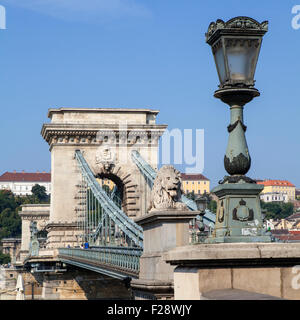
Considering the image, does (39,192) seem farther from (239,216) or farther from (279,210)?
(239,216)

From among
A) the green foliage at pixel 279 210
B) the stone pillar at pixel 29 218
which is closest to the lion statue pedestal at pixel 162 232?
the stone pillar at pixel 29 218

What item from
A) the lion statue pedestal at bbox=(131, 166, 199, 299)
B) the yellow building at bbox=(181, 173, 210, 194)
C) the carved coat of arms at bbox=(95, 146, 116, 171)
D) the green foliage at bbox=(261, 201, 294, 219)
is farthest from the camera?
the yellow building at bbox=(181, 173, 210, 194)

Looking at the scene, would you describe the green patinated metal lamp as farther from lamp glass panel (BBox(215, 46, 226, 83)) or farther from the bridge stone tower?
the bridge stone tower

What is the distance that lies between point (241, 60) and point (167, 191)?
202 inches

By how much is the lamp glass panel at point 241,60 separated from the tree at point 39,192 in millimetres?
171505

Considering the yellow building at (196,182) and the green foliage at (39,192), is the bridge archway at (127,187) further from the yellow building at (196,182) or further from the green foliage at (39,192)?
the green foliage at (39,192)

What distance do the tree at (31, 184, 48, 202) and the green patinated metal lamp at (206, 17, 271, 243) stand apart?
17150 cm

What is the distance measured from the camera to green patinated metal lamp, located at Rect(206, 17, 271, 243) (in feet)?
20.4

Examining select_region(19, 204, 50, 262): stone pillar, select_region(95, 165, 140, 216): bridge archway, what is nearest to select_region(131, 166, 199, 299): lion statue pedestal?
select_region(95, 165, 140, 216): bridge archway

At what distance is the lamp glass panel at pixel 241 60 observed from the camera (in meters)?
6.43

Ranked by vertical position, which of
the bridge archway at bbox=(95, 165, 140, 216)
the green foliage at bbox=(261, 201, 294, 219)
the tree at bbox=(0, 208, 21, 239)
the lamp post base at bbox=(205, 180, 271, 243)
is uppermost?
the green foliage at bbox=(261, 201, 294, 219)

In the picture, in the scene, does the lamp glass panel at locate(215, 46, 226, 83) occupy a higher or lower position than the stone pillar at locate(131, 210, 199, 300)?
higher

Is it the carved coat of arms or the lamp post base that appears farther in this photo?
the carved coat of arms

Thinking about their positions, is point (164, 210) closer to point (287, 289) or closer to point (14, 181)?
point (287, 289)
